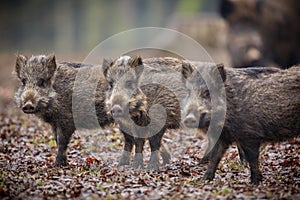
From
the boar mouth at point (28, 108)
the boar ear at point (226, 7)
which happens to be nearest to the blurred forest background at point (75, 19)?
the boar ear at point (226, 7)

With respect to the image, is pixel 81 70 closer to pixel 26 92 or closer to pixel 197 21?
pixel 26 92

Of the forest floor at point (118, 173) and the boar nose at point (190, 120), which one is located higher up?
the boar nose at point (190, 120)

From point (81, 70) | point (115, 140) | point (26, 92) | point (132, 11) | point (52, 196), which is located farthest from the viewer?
point (132, 11)

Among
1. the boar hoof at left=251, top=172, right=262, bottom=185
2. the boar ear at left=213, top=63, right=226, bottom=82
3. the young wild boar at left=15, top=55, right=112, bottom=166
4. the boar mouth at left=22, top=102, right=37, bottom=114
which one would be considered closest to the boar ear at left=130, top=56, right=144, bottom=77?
the young wild boar at left=15, top=55, right=112, bottom=166

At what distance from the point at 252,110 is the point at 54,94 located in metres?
3.35

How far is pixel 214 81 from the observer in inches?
350

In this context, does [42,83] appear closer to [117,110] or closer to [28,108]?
[28,108]

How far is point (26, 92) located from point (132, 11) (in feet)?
158

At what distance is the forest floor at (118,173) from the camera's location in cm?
812

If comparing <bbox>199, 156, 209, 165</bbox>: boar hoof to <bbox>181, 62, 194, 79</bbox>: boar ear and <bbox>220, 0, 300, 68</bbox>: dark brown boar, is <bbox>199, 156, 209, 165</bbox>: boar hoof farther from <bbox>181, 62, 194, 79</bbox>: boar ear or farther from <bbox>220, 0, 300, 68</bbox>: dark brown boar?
<bbox>220, 0, 300, 68</bbox>: dark brown boar

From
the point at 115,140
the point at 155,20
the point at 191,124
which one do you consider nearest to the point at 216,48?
the point at 115,140

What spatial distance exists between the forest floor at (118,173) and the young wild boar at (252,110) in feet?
1.70

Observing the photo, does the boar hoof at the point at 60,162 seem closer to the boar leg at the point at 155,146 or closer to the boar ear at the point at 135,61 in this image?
the boar leg at the point at 155,146

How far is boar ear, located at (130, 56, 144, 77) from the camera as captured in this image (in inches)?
388
